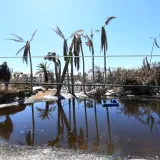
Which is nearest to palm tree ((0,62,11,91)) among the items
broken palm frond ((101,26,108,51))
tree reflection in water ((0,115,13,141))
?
tree reflection in water ((0,115,13,141))

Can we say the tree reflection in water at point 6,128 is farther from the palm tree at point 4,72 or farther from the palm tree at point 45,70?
the palm tree at point 45,70

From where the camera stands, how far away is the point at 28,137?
16.2 ft

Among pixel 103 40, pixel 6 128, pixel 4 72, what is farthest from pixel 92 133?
pixel 103 40

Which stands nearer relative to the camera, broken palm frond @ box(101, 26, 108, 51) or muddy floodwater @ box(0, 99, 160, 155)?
muddy floodwater @ box(0, 99, 160, 155)

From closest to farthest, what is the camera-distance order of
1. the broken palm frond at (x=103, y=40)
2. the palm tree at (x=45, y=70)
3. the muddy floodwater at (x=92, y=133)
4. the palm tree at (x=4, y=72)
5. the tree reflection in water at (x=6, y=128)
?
the muddy floodwater at (x=92, y=133), the tree reflection in water at (x=6, y=128), the palm tree at (x=4, y=72), the broken palm frond at (x=103, y=40), the palm tree at (x=45, y=70)

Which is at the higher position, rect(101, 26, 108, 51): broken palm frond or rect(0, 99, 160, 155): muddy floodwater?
rect(101, 26, 108, 51): broken palm frond

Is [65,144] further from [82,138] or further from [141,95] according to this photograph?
[141,95]

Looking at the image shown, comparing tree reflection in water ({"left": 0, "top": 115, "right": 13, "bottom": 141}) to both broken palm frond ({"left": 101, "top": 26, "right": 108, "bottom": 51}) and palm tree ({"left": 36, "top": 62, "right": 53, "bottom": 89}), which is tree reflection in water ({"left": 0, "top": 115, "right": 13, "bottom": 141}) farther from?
palm tree ({"left": 36, "top": 62, "right": 53, "bottom": 89})

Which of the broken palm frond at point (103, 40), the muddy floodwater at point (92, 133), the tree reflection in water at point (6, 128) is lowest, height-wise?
the tree reflection in water at point (6, 128)

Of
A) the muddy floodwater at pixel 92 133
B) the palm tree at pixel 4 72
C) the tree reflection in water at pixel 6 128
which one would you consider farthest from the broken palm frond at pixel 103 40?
the tree reflection in water at pixel 6 128

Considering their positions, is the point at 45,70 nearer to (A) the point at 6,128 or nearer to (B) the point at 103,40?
(B) the point at 103,40

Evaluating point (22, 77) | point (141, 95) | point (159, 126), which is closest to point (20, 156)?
point (159, 126)

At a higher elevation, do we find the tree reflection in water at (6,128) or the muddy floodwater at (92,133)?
the muddy floodwater at (92,133)

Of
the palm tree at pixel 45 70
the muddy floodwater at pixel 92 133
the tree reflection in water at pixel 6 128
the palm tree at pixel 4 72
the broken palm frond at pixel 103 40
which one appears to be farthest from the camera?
the palm tree at pixel 45 70
